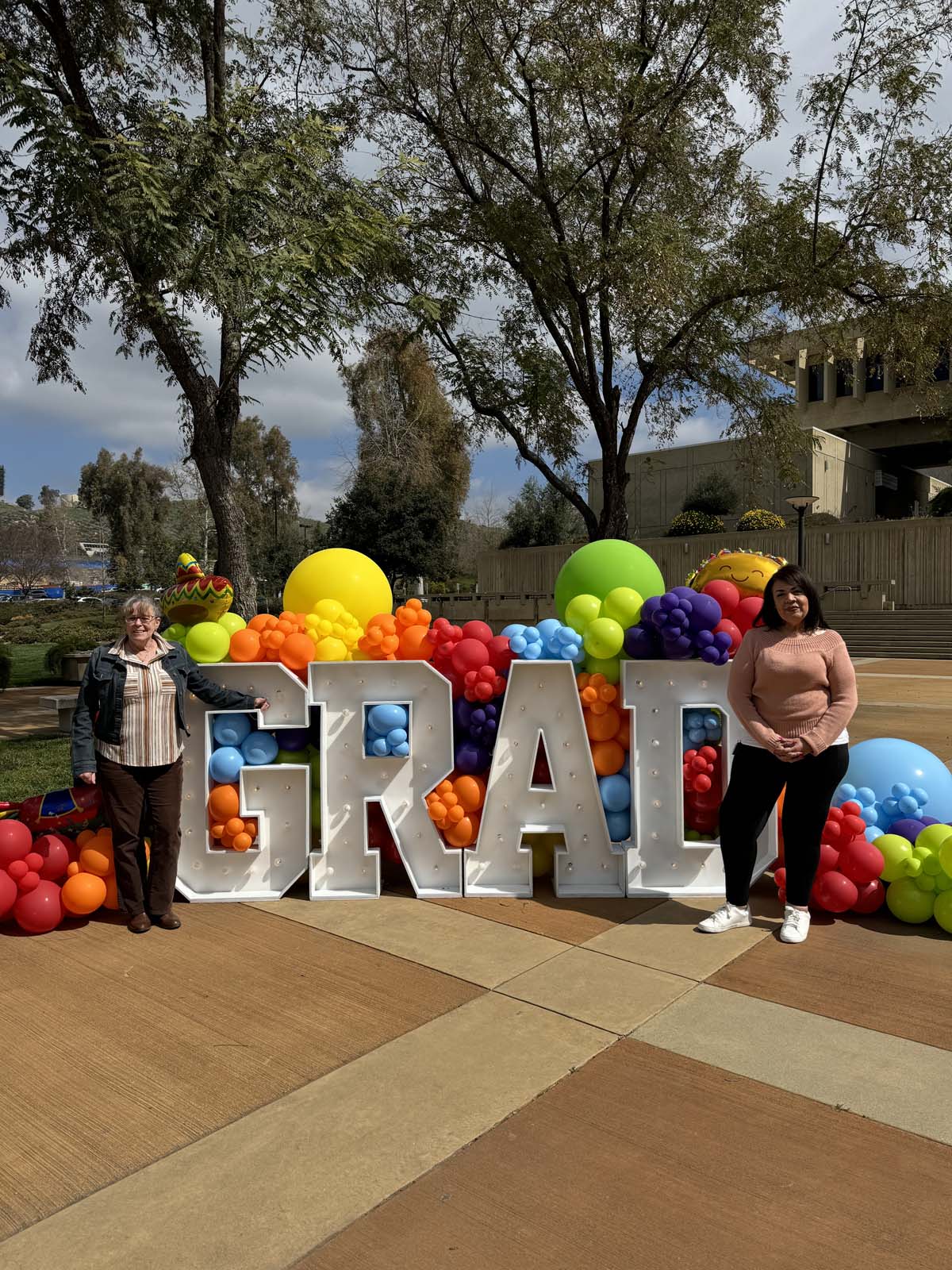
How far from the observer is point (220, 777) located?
490 centimetres

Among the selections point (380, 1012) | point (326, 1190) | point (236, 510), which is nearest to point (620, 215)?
point (236, 510)

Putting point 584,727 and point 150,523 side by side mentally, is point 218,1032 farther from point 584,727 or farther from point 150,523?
point 150,523

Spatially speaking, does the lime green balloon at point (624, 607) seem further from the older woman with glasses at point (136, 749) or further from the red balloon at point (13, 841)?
the red balloon at point (13, 841)

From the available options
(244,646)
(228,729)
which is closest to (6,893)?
(228,729)

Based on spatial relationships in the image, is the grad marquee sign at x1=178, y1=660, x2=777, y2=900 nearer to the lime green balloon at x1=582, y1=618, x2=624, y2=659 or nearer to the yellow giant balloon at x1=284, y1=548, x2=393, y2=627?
the lime green balloon at x1=582, y1=618, x2=624, y2=659

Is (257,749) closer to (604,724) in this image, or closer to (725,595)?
(604,724)

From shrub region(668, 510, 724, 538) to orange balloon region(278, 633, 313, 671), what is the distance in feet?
109

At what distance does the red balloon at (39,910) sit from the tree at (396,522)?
3161 centimetres

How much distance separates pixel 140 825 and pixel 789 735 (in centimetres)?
320

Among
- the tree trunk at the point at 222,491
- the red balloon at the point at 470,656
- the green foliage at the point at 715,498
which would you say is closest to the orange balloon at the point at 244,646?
the red balloon at the point at 470,656

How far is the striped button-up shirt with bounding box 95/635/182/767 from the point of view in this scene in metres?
4.41

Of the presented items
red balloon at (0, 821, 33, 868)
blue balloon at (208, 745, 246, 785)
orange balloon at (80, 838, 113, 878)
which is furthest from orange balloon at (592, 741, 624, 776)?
red balloon at (0, 821, 33, 868)

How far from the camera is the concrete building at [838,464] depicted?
42562 millimetres

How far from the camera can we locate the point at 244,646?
491 cm
